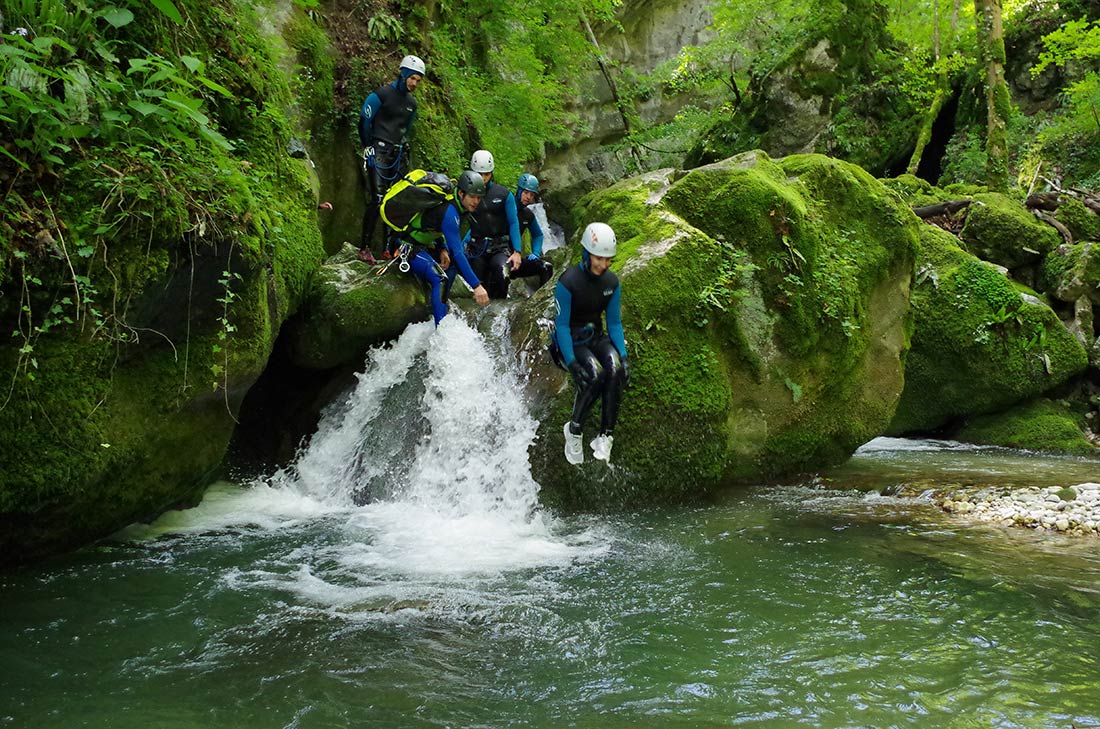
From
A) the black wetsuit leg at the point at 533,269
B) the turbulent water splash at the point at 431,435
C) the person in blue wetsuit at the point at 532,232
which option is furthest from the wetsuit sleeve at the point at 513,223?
the turbulent water splash at the point at 431,435

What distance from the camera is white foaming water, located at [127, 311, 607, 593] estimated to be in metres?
5.68

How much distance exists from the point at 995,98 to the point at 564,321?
610 inches

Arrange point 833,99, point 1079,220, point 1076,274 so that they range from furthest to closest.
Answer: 1. point 833,99
2. point 1079,220
3. point 1076,274

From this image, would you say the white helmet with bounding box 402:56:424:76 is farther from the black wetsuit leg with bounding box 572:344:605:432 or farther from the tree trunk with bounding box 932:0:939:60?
the tree trunk with bounding box 932:0:939:60

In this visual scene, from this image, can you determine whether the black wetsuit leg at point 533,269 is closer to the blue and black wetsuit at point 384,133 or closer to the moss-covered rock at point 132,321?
the blue and black wetsuit at point 384,133

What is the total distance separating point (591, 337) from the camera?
7.14 meters

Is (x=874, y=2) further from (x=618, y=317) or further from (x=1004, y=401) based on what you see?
(x=618, y=317)

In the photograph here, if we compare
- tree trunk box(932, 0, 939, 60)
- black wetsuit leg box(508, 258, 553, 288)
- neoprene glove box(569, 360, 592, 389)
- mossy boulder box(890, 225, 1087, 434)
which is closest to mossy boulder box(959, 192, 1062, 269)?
mossy boulder box(890, 225, 1087, 434)

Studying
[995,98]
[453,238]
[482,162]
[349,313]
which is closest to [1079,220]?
[995,98]

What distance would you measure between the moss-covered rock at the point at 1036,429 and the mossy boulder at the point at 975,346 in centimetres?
20

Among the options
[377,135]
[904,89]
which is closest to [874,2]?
[904,89]

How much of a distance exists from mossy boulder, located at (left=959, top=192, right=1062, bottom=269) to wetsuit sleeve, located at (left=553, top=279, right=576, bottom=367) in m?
11.0

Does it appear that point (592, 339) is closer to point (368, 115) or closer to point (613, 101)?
point (368, 115)

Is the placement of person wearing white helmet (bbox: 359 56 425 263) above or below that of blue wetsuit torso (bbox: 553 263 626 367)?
above
